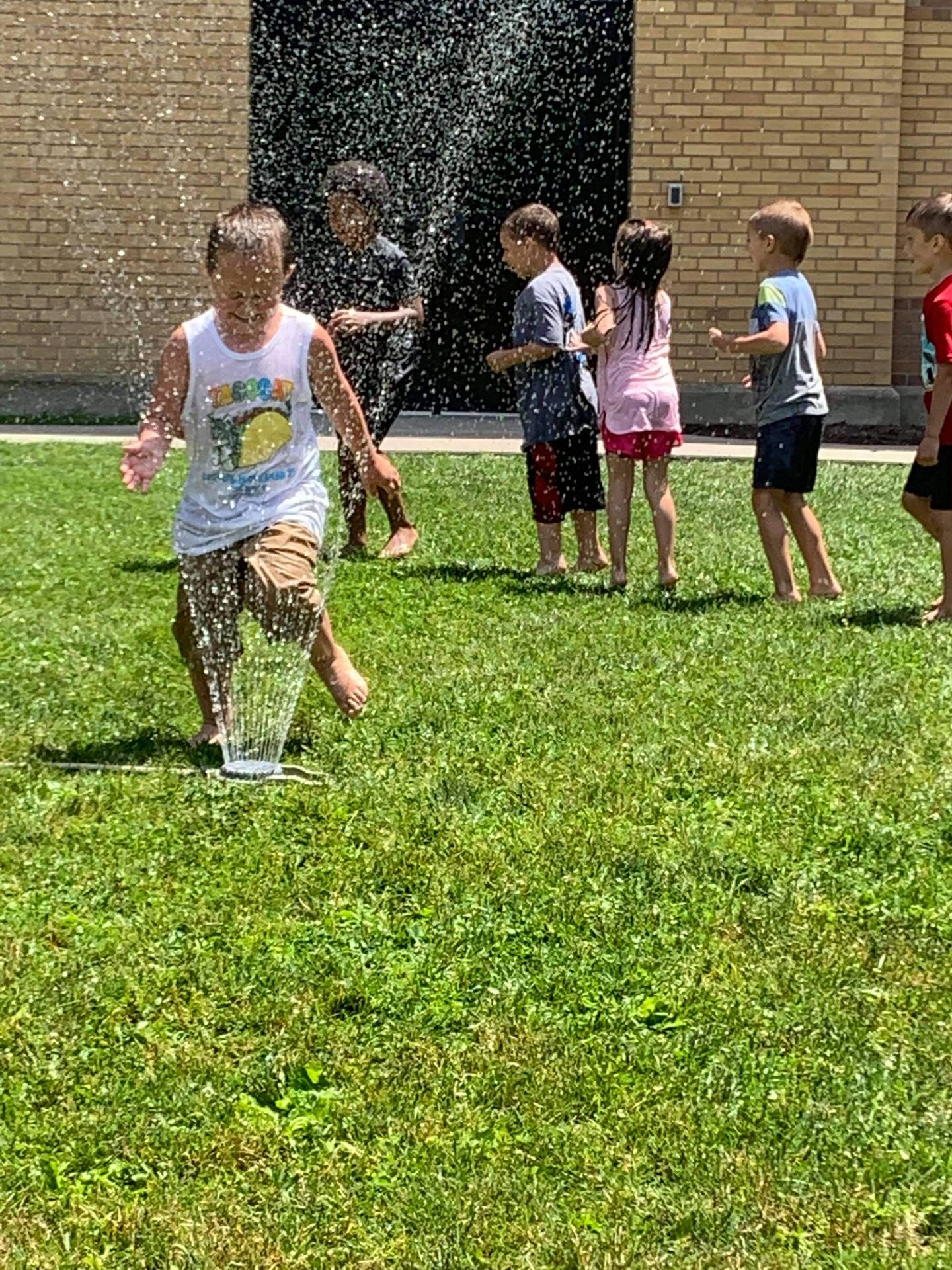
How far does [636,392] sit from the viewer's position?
7.84 meters

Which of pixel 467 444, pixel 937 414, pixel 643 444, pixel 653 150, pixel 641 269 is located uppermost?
pixel 653 150

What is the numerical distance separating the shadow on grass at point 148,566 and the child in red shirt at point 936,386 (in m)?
3.00

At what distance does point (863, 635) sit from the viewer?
264 inches

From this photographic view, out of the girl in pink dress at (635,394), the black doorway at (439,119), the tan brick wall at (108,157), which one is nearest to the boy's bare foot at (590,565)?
the girl in pink dress at (635,394)

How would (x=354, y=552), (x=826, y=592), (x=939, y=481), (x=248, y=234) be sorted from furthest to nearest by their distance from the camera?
(x=354, y=552) → (x=826, y=592) → (x=939, y=481) → (x=248, y=234)

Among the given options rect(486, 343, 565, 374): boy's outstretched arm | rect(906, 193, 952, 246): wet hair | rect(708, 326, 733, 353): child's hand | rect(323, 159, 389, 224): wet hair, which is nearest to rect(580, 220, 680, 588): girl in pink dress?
rect(486, 343, 565, 374): boy's outstretched arm

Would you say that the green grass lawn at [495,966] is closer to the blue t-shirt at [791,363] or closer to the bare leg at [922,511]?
the bare leg at [922,511]

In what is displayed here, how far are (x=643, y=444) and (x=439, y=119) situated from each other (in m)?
8.98

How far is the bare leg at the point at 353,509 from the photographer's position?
28.5 ft

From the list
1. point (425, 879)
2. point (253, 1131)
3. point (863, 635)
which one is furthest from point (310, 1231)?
point (863, 635)

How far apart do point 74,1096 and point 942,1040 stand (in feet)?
4.51

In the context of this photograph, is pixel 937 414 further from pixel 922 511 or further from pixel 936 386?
pixel 922 511

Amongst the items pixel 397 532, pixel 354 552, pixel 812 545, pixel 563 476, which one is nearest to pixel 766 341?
pixel 812 545

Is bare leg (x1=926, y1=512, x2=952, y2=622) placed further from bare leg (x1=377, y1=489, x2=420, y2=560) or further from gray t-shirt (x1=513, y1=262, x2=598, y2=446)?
bare leg (x1=377, y1=489, x2=420, y2=560)
